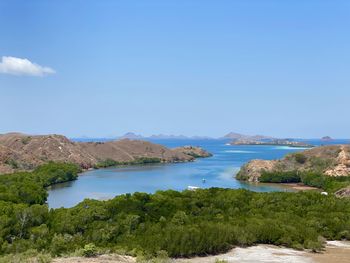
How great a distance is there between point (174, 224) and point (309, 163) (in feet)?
266

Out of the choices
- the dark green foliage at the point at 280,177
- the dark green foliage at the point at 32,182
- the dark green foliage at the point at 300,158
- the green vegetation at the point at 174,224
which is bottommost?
the dark green foliage at the point at 280,177

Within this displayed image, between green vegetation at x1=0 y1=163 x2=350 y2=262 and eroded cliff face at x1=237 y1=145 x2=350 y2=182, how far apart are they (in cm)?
5296

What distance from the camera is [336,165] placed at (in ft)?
300

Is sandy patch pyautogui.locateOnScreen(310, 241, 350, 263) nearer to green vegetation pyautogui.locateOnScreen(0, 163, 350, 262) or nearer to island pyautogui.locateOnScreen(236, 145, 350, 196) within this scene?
green vegetation pyautogui.locateOnScreen(0, 163, 350, 262)

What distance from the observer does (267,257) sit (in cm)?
2119

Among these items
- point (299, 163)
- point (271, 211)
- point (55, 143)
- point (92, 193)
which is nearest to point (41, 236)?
point (271, 211)

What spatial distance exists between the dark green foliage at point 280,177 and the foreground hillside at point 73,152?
5232cm

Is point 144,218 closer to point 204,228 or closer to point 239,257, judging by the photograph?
point 204,228

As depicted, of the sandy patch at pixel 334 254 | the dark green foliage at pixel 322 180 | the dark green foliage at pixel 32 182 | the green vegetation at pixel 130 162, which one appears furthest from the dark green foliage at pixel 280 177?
the sandy patch at pixel 334 254

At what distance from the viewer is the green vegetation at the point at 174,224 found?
2180cm

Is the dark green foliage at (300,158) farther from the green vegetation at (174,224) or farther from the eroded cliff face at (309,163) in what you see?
the green vegetation at (174,224)

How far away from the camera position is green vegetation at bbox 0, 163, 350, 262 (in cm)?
2180

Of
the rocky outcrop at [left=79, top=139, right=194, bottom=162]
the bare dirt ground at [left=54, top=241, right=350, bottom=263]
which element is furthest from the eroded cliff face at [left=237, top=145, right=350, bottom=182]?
the bare dirt ground at [left=54, top=241, right=350, bottom=263]

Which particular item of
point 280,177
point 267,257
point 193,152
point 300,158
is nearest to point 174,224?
point 267,257
